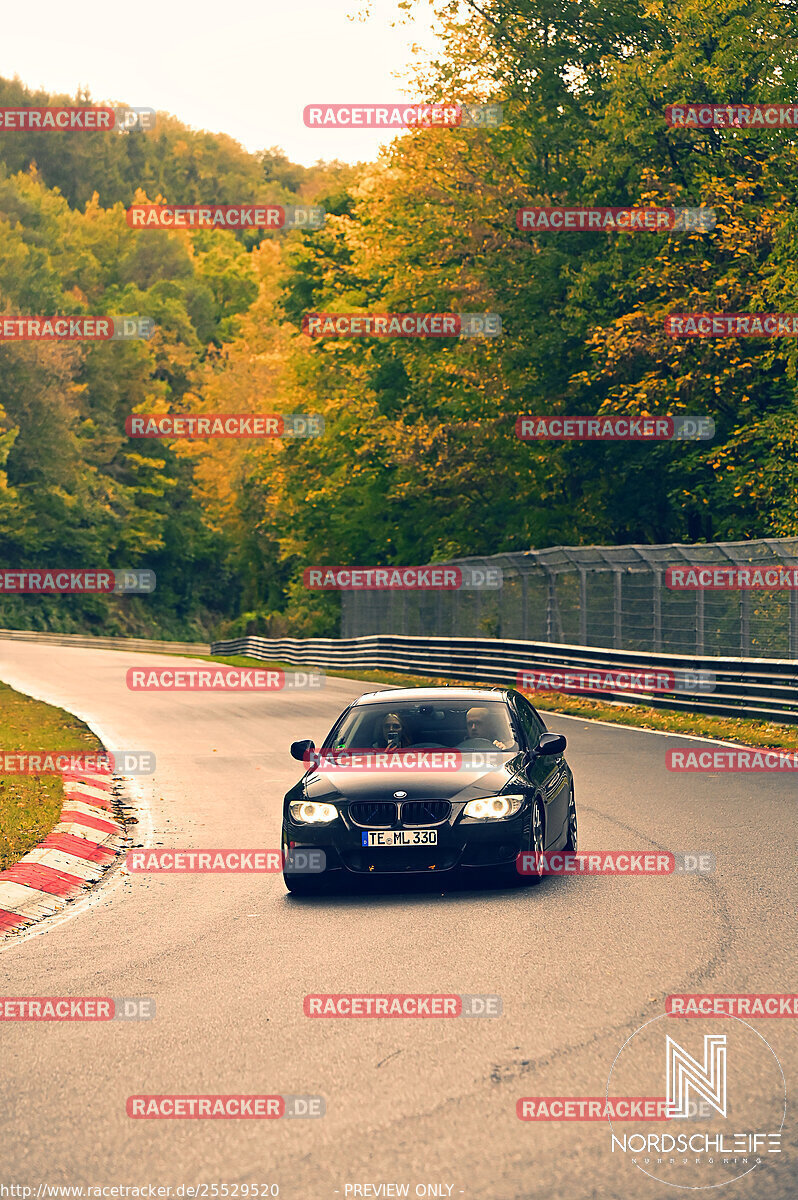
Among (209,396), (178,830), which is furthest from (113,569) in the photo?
(178,830)

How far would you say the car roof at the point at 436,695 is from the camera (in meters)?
11.4

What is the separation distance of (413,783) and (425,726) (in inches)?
47.6

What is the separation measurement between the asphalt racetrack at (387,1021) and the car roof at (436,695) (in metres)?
1.46

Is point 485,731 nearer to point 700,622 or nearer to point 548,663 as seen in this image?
point 700,622

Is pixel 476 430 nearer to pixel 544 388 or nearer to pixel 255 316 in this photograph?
pixel 544 388

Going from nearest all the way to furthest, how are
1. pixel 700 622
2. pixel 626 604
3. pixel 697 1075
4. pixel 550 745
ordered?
1. pixel 697 1075
2. pixel 550 745
3. pixel 700 622
4. pixel 626 604

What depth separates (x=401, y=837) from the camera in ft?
32.0

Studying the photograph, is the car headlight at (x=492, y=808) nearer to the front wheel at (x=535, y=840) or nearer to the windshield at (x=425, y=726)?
the front wheel at (x=535, y=840)

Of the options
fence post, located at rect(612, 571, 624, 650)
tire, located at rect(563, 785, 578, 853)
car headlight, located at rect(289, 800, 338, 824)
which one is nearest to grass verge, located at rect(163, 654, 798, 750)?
fence post, located at rect(612, 571, 624, 650)

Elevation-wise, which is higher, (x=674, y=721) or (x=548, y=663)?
(x=548, y=663)

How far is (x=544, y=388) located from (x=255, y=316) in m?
48.8

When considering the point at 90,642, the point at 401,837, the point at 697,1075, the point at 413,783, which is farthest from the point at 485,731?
the point at 90,642

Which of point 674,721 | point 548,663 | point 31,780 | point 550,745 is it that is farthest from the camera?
point 548,663

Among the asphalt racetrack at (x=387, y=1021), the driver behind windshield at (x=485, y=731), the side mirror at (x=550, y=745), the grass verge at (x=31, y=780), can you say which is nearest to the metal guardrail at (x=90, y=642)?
the grass verge at (x=31, y=780)
